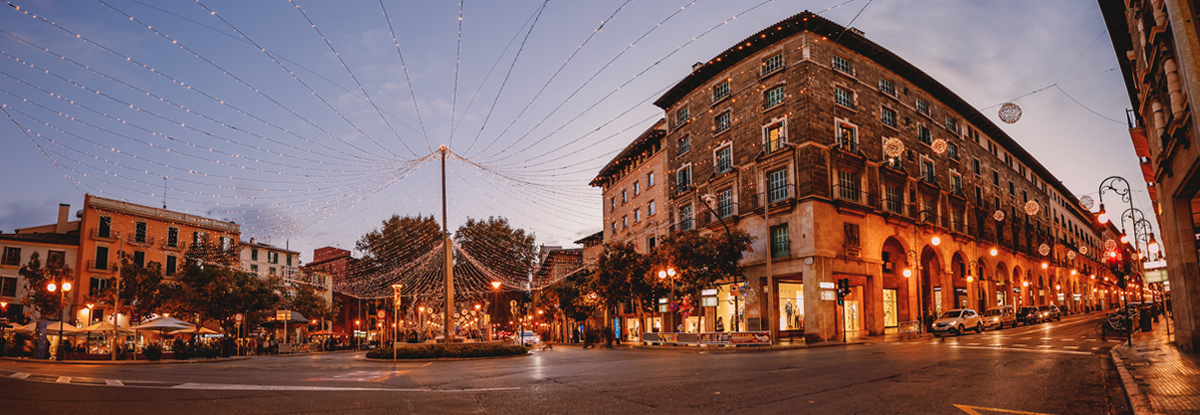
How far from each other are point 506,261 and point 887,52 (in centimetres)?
4002

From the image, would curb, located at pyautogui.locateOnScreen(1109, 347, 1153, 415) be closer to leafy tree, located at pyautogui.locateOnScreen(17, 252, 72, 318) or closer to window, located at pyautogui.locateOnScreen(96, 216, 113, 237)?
leafy tree, located at pyautogui.locateOnScreen(17, 252, 72, 318)

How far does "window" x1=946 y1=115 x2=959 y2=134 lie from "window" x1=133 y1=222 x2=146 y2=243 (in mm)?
60494

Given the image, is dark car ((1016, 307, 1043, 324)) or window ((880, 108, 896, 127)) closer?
window ((880, 108, 896, 127))

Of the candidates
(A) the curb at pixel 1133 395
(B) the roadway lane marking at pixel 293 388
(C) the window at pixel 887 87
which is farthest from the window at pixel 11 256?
(A) the curb at pixel 1133 395

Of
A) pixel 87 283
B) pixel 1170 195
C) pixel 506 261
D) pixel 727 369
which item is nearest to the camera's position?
pixel 727 369

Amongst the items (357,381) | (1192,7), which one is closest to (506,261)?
(357,381)

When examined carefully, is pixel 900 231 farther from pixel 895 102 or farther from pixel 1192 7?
pixel 1192 7

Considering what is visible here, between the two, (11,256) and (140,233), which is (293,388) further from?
(140,233)

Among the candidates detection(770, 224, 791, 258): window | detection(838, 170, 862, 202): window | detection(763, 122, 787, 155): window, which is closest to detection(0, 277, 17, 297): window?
detection(770, 224, 791, 258): window

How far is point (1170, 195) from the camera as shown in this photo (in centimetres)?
1714

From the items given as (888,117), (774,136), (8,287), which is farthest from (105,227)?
(888,117)

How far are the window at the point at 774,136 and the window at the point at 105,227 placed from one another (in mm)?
46644

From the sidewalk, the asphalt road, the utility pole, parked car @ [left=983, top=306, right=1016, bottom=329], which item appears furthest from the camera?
parked car @ [left=983, top=306, right=1016, bottom=329]

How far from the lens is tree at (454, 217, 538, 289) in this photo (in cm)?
6494
